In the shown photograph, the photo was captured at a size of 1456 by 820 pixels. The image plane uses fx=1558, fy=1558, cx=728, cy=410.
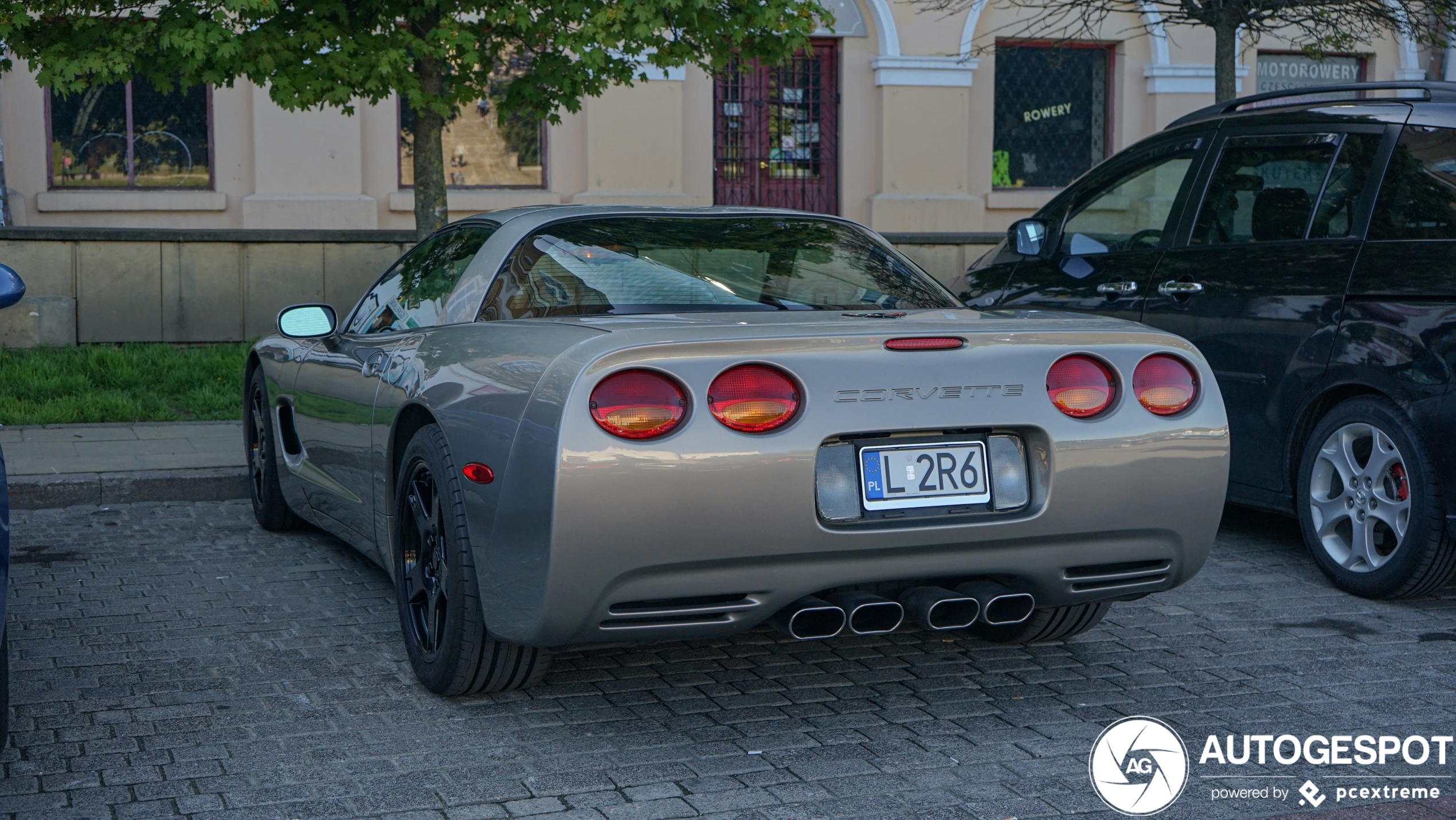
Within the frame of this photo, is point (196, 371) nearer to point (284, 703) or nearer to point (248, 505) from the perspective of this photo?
point (248, 505)

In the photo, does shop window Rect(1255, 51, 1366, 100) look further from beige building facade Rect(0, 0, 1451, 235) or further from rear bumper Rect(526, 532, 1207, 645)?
rear bumper Rect(526, 532, 1207, 645)

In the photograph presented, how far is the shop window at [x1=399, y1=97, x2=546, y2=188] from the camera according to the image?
16094 millimetres

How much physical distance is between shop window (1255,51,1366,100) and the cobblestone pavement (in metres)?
14.0

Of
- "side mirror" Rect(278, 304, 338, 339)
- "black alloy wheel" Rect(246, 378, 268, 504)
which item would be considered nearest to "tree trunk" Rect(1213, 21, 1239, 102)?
"black alloy wheel" Rect(246, 378, 268, 504)

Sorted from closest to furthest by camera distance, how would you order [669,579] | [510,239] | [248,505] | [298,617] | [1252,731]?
[669,579]
[1252,731]
[510,239]
[298,617]
[248,505]

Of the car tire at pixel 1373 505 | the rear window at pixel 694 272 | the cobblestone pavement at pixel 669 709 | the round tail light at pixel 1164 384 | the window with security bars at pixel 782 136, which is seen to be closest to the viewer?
the cobblestone pavement at pixel 669 709

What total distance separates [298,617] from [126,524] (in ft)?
7.05

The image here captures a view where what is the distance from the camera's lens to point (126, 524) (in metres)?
6.89

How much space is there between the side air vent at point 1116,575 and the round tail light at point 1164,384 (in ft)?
1.31

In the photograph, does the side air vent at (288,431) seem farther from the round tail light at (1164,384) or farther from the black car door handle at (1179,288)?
the black car door handle at (1179,288)

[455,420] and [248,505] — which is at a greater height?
[455,420]

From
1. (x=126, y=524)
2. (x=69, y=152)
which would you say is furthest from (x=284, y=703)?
(x=69, y=152)

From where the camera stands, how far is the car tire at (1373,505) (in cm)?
512

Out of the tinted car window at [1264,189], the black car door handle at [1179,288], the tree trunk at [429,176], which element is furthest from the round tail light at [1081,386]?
the tree trunk at [429,176]
